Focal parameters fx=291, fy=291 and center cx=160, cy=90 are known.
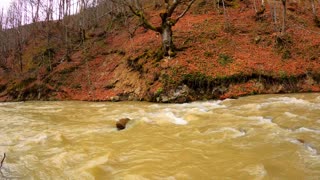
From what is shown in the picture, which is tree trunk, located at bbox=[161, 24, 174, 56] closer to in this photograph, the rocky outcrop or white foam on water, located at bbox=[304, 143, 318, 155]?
the rocky outcrop

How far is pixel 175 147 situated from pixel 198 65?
1015 cm

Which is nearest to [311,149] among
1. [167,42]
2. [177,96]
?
[177,96]

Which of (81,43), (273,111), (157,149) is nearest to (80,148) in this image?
(157,149)

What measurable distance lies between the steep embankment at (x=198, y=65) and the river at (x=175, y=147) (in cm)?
513

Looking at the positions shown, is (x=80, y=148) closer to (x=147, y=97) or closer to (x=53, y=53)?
(x=147, y=97)

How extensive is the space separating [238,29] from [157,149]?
624 inches

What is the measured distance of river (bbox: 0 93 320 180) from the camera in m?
4.81

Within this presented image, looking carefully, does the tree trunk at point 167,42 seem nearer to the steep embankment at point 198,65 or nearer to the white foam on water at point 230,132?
the steep embankment at point 198,65

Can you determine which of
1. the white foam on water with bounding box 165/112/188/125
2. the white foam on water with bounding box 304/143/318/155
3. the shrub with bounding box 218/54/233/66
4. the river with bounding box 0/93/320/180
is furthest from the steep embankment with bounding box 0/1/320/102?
the white foam on water with bounding box 304/143/318/155

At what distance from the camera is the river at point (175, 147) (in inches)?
189

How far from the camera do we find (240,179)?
14.4ft

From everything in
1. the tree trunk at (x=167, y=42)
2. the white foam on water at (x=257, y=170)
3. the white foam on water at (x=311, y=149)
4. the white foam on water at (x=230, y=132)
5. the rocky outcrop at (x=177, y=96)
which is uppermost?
the tree trunk at (x=167, y=42)

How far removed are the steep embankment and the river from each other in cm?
513

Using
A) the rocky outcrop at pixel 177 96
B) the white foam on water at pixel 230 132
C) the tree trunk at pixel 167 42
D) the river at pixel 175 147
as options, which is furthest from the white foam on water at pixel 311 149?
the tree trunk at pixel 167 42
